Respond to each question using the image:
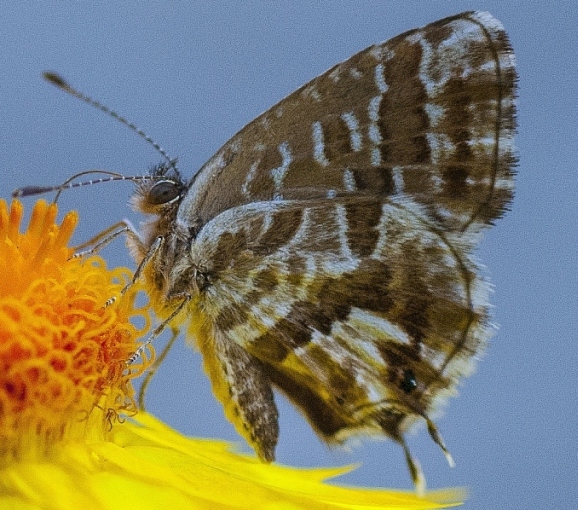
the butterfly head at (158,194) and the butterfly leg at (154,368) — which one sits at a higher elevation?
the butterfly head at (158,194)

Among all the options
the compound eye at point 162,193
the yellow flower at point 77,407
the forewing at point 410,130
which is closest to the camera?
the yellow flower at point 77,407

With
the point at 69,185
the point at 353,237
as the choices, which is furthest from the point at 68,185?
the point at 353,237

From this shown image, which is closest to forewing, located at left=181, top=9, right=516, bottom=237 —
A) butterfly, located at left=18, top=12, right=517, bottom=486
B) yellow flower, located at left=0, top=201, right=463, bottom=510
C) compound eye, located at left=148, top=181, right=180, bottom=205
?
butterfly, located at left=18, top=12, right=517, bottom=486

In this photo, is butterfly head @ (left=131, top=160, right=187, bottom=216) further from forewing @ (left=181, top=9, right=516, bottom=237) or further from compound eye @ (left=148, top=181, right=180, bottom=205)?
forewing @ (left=181, top=9, right=516, bottom=237)

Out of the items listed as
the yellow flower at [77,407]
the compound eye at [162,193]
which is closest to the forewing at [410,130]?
the compound eye at [162,193]

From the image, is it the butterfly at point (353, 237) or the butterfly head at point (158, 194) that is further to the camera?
the butterfly head at point (158, 194)

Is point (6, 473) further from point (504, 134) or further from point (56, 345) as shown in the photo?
point (504, 134)

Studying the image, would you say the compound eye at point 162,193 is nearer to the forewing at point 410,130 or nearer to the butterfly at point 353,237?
the butterfly at point 353,237
